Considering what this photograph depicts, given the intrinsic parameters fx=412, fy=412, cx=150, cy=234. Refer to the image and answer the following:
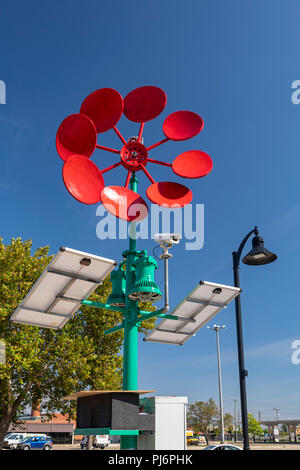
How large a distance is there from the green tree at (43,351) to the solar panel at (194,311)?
45.2 feet

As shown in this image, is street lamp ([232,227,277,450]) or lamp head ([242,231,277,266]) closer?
street lamp ([232,227,277,450])

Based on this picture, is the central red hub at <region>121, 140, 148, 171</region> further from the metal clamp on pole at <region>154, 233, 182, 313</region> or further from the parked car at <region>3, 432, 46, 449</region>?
the parked car at <region>3, 432, 46, 449</region>

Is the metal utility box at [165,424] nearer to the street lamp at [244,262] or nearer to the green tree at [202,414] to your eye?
the street lamp at [244,262]

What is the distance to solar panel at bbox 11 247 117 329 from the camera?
7.38m

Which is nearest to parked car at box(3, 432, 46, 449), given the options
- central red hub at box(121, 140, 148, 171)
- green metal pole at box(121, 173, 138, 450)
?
green metal pole at box(121, 173, 138, 450)

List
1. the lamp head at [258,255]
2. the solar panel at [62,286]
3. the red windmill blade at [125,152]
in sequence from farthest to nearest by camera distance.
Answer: the lamp head at [258,255] < the red windmill blade at [125,152] < the solar panel at [62,286]

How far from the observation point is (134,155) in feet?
31.7

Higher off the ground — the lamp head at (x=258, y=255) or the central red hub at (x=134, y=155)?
the central red hub at (x=134, y=155)

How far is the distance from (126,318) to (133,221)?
208 cm

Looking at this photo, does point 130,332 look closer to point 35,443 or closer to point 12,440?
point 12,440

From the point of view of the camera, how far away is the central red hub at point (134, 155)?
9586 mm

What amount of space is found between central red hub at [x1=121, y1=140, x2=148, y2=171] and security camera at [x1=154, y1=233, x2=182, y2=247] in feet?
6.10

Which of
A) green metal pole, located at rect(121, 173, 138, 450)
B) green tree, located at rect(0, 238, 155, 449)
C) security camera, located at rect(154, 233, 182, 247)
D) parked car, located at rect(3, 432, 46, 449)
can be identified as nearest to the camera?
green metal pole, located at rect(121, 173, 138, 450)

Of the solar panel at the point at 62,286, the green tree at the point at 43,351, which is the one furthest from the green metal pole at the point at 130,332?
the green tree at the point at 43,351
